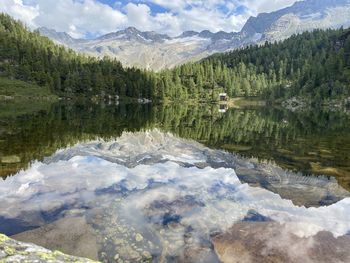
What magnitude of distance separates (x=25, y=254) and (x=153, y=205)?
8897mm

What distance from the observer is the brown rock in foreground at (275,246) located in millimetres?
12469

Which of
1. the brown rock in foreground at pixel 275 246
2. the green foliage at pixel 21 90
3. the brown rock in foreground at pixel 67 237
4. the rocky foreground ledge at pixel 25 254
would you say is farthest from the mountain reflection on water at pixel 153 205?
the green foliage at pixel 21 90

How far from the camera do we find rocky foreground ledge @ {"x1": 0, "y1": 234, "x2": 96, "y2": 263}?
841 cm

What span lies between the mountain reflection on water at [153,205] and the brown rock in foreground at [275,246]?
0.21 m

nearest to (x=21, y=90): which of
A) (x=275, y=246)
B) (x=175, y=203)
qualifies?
(x=175, y=203)

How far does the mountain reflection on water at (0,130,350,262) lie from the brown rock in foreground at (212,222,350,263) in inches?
8.4

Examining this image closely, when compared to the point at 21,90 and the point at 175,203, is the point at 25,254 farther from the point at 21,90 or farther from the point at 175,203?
the point at 21,90

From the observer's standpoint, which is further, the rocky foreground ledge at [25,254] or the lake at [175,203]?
the lake at [175,203]

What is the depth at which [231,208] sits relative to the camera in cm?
1719

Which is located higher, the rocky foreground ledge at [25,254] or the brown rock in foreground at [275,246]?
the rocky foreground ledge at [25,254]

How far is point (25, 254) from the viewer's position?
8.91 m

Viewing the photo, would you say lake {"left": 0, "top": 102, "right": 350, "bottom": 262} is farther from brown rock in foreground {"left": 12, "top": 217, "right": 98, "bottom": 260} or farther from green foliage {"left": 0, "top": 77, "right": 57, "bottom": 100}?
green foliage {"left": 0, "top": 77, "right": 57, "bottom": 100}

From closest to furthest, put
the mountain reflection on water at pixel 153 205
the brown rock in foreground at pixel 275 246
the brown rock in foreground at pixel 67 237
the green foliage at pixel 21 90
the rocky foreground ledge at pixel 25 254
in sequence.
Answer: the rocky foreground ledge at pixel 25 254
the brown rock in foreground at pixel 275 246
the brown rock in foreground at pixel 67 237
the mountain reflection on water at pixel 153 205
the green foliage at pixel 21 90

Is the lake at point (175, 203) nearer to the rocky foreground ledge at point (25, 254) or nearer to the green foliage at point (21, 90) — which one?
the rocky foreground ledge at point (25, 254)
